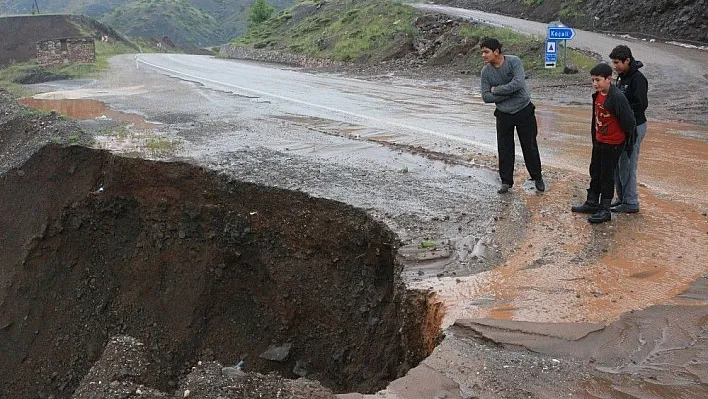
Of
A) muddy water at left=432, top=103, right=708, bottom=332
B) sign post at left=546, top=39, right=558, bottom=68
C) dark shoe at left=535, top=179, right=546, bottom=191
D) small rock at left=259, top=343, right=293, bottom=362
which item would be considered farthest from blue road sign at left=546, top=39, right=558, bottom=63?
small rock at left=259, top=343, right=293, bottom=362

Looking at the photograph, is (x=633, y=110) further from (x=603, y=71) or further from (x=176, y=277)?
(x=176, y=277)

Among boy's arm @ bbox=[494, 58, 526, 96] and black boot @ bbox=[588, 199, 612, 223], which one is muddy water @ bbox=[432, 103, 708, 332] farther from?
boy's arm @ bbox=[494, 58, 526, 96]

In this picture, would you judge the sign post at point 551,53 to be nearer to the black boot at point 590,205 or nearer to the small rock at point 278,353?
the black boot at point 590,205

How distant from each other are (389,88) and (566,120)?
7.06m

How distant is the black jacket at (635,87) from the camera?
20.9ft

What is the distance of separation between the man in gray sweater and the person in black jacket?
3.22 feet

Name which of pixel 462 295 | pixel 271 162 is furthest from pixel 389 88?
pixel 462 295

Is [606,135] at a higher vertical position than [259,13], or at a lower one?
lower

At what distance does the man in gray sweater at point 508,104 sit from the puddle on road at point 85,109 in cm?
713

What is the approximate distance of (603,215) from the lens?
643 centimetres

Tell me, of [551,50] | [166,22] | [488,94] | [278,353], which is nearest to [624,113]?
[488,94]

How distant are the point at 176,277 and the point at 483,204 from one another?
4728 millimetres

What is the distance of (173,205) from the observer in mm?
9367

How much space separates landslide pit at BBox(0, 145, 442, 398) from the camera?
741 centimetres
